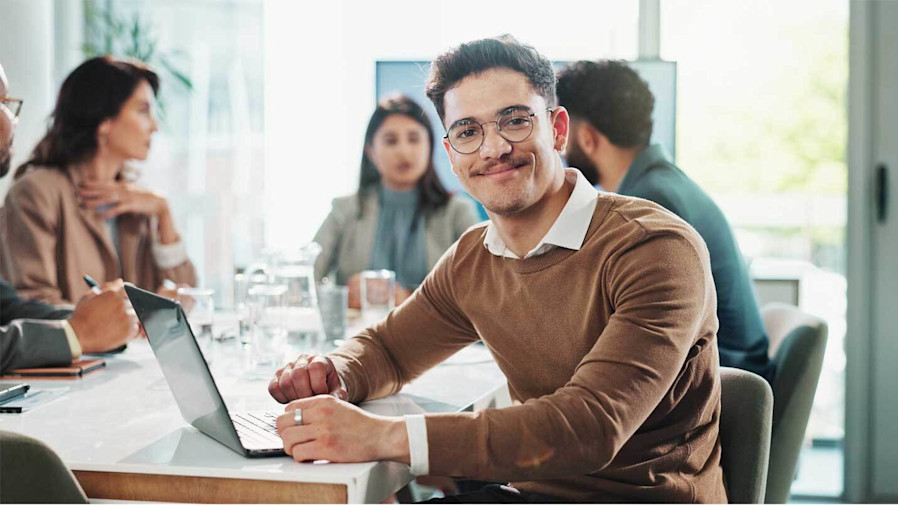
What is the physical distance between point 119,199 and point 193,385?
194 cm

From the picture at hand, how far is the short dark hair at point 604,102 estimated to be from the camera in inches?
101

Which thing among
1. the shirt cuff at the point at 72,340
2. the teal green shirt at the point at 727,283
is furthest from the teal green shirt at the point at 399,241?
the shirt cuff at the point at 72,340

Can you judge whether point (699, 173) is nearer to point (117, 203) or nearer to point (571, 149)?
point (571, 149)

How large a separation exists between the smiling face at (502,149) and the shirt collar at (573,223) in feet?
0.22

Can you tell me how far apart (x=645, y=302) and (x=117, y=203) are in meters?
2.29

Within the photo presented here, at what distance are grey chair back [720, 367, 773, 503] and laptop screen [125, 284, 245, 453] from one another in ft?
2.68

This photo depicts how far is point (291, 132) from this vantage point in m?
4.20

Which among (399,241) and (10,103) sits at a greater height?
(10,103)

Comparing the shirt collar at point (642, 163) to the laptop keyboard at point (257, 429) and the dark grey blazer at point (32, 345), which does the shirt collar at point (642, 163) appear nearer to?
the laptop keyboard at point (257, 429)

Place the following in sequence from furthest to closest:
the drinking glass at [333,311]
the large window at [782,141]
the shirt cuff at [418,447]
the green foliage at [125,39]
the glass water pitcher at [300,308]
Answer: the green foliage at [125,39] < the large window at [782,141] < the drinking glass at [333,311] < the glass water pitcher at [300,308] < the shirt cuff at [418,447]

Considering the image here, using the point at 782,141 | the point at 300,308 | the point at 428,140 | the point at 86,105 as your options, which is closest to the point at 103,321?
the point at 300,308

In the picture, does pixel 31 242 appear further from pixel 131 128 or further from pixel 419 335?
pixel 419 335

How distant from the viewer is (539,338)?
1492mm

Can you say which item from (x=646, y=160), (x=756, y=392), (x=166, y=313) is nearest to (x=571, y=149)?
(x=646, y=160)
